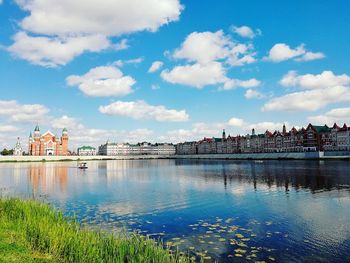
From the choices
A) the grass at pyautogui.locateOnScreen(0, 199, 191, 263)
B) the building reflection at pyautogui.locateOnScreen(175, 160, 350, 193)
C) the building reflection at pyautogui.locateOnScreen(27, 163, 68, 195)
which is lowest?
the building reflection at pyautogui.locateOnScreen(175, 160, 350, 193)

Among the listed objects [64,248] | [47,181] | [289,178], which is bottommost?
[289,178]

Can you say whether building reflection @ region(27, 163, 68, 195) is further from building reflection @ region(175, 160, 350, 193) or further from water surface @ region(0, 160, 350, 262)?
building reflection @ region(175, 160, 350, 193)

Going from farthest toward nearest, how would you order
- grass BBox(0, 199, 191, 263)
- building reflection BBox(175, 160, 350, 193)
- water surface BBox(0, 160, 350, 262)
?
building reflection BBox(175, 160, 350, 193)
water surface BBox(0, 160, 350, 262)
grass BBox(0, 199, 191, 263)

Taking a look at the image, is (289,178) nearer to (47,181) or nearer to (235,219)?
(235,219)

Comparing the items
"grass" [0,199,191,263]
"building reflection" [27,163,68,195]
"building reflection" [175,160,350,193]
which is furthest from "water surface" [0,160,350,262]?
"building reflection" [27,163,68,195]

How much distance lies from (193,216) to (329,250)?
33.1 feet

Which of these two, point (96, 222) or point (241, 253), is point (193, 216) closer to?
point (96, 222)

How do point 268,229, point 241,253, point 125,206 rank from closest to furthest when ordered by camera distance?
1. point 241,253
2. point 268,229
3. point 125,206

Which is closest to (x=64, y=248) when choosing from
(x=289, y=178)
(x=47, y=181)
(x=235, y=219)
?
(x=235, y=219)

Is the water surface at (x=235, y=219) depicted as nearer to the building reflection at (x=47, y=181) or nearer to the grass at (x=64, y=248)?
the grass at (x=64, y=248)

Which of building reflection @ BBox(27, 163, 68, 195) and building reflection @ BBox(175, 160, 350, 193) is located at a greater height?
building reflection @ BBox(27, 163, 68, 195)

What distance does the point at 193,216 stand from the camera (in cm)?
2277

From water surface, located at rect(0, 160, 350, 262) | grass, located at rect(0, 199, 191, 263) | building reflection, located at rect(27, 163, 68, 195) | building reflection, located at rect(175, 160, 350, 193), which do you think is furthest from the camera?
building reflection, located at rect(27, 163, 68, 195)

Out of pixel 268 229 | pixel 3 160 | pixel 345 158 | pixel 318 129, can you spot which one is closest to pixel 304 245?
pixel 268 229
